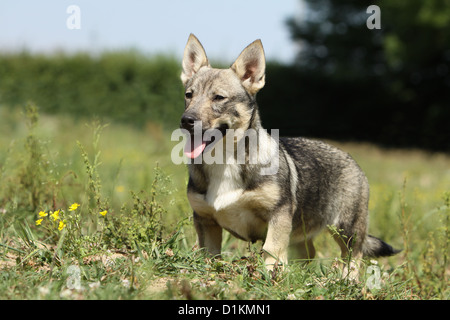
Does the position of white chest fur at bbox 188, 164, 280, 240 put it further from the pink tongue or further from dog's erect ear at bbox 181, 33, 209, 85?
dog's erect ear at bbox 181, 33, 209, 85

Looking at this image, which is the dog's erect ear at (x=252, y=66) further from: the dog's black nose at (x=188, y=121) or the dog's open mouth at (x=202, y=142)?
the dog's black nose at (x=188, y=121)

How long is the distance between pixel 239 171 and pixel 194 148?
0.47m

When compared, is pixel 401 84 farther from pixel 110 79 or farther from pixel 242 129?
pixel 242 129

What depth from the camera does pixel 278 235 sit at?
173 inches

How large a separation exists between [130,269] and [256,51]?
88.2 inches

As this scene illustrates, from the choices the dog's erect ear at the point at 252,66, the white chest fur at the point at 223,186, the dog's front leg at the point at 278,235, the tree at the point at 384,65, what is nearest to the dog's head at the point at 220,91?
the dog's erect ear at the point at 252,66

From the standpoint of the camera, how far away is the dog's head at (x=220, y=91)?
14.2ft

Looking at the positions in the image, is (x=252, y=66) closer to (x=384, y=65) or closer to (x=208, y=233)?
(x=208, y=233)

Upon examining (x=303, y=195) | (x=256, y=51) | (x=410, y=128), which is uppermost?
(x=256, y=51)

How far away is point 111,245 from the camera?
4340 millimetres

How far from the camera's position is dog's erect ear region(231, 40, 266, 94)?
4680mm

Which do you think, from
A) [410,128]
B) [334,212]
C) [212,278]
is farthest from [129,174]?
[410,128]

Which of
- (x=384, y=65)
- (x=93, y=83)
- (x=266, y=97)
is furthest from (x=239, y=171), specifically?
(x=384, y=65)
